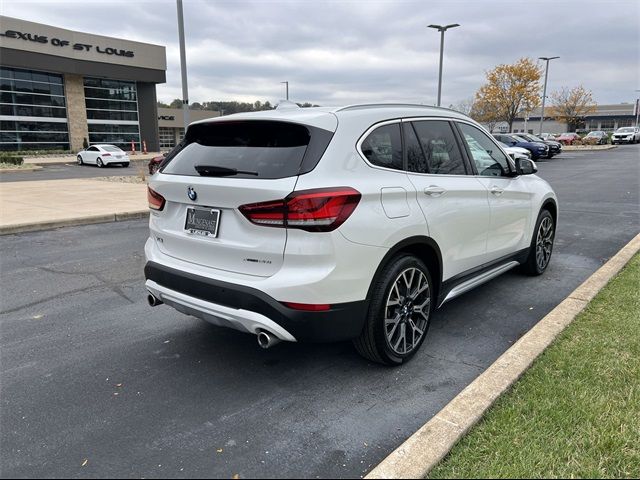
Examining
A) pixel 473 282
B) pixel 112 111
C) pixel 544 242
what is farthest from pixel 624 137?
pixel 473 282

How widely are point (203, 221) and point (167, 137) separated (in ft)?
199

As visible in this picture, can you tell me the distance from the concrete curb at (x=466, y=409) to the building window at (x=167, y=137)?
58.6 meters

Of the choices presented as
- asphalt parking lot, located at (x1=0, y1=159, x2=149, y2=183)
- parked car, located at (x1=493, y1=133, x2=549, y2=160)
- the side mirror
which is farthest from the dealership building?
the side mirror

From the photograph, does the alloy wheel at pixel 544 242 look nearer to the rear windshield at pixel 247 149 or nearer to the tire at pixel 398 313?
the tire at pixel 398 313

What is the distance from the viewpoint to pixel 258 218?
10.00 ft

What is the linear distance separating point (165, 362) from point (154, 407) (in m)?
0.65

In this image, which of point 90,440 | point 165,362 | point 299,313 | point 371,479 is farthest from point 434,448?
point 165,362

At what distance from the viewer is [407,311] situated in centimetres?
363

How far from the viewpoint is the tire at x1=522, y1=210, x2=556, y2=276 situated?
5590mm

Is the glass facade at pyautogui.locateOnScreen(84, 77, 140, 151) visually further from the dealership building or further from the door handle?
the door handle

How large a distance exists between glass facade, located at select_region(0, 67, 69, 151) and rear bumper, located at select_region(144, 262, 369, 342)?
41726 mm

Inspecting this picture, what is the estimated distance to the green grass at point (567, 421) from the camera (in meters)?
2.44

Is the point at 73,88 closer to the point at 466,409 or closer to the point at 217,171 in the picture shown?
the point at 217,171

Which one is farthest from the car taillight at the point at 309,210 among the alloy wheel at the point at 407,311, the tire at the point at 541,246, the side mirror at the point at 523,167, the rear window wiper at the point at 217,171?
the tire at the point at 541,246
